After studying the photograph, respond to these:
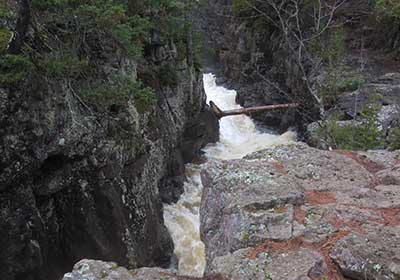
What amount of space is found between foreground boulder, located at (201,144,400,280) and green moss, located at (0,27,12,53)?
5.76 meters

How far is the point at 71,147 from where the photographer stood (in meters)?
10.7

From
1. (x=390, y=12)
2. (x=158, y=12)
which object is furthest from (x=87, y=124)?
(x=390, y=12)

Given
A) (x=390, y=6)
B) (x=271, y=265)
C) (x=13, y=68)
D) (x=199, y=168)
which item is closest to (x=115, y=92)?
(x=13, y=68)

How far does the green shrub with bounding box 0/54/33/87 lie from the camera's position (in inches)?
348

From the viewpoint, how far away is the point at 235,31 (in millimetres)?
30406

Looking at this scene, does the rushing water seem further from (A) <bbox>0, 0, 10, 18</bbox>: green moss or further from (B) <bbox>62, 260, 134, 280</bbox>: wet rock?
(B) <bbox>62, 260, 134, 280</bbox>: wet rock

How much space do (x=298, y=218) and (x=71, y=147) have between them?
7226 millimetres

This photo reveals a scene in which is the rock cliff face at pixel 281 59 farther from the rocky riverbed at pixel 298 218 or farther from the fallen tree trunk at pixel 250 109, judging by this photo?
the rocky riverbed at pixel 298 218

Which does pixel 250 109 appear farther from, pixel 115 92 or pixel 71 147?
pixel 71 147

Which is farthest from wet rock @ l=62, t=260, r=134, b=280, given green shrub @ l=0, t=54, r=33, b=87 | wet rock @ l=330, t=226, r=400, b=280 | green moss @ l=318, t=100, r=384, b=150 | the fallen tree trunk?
the fallen tree trunk

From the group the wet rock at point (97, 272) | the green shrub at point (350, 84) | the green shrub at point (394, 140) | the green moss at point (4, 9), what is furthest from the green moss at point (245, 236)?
the green shrub at point (350, 84)

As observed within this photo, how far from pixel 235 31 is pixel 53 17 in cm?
2100

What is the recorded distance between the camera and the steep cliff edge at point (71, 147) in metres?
9.66

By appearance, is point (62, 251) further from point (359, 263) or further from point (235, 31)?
point (235, 31)
